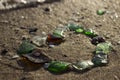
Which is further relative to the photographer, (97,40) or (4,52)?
(97,40)

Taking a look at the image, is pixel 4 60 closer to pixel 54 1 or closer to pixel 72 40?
pixel 72 40

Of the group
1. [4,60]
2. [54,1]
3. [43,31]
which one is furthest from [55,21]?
[4,60]

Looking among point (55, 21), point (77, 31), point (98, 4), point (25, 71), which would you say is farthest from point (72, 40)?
Answer: point (98, 4)

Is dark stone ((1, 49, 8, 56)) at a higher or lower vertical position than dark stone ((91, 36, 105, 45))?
lower

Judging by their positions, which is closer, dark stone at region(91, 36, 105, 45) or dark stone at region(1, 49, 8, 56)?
dark stone at region(1, 49, 8, 56)

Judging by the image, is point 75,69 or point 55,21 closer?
point 75,69

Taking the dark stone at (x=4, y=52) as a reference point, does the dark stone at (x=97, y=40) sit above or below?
above

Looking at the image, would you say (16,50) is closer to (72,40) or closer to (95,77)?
(72,40)

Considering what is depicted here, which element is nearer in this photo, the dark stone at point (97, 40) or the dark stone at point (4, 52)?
the dark stone at point (4, 52)

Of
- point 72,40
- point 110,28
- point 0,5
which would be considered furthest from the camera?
point 0,5

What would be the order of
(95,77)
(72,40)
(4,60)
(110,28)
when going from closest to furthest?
(95,77) < (4,60) < (72,40) < (110,28)
